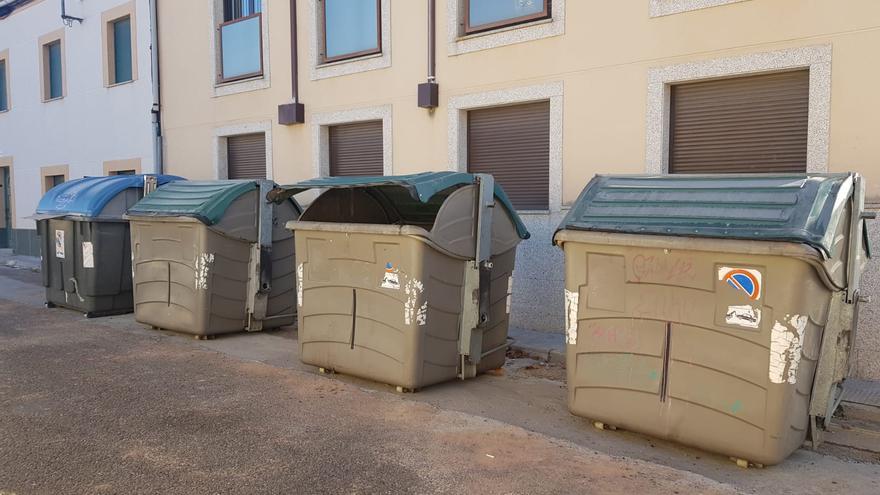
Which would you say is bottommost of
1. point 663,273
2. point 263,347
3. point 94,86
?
point 263,347

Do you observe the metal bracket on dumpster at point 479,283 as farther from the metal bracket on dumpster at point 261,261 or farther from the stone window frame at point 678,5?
the metal bracket on dumpster at point 261,261

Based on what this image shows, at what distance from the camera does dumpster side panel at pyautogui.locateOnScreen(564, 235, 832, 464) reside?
12.1 feet

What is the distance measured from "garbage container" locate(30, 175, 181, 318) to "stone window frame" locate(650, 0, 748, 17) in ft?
21.8

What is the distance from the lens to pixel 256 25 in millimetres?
10859

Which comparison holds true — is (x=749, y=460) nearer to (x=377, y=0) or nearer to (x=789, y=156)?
(x=789, y=156)

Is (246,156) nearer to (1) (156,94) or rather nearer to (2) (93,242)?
(1) (156,94)

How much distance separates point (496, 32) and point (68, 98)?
11426mm

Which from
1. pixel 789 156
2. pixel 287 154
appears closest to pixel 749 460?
pixel 789 156

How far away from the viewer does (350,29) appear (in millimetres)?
9625

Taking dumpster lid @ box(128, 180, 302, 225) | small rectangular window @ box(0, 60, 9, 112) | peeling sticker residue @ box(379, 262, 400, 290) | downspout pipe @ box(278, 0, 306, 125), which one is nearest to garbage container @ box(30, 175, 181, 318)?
dumpster lid @ box(128, 180, 302, 225)

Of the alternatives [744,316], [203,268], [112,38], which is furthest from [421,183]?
[112,38]

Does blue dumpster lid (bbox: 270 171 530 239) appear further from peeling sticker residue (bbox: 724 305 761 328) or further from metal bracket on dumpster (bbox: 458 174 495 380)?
peeling sticker residue (bbox: 724 305 761 328)

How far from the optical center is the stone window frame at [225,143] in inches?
421

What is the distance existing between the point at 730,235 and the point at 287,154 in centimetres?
779
